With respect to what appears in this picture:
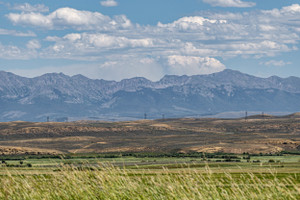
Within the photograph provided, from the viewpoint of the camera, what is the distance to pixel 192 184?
21.7m

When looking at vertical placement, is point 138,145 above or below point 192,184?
below

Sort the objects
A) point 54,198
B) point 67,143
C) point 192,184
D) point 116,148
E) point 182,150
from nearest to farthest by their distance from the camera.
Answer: point 192,184
point 54,198
point 182,150
point 116,148
point 67,143

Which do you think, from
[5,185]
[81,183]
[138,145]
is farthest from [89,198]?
[138,145]

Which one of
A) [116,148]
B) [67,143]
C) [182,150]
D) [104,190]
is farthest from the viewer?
[67,143]

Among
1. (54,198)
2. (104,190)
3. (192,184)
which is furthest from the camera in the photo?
(54,198)

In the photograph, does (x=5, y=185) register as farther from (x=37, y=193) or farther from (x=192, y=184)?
(x=192, y=184)

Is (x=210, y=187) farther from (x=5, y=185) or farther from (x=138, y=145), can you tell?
(x=138, y=145)

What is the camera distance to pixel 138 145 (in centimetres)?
17312

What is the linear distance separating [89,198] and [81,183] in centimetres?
77

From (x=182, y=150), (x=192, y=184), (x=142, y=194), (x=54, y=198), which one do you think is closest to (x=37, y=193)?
(x=54, y=198)

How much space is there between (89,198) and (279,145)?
139m

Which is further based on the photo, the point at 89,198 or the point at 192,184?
the point at 89,198

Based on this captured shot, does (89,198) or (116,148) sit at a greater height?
(89,198)

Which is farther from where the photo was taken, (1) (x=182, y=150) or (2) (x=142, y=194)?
(1) (x=182, y=150)
